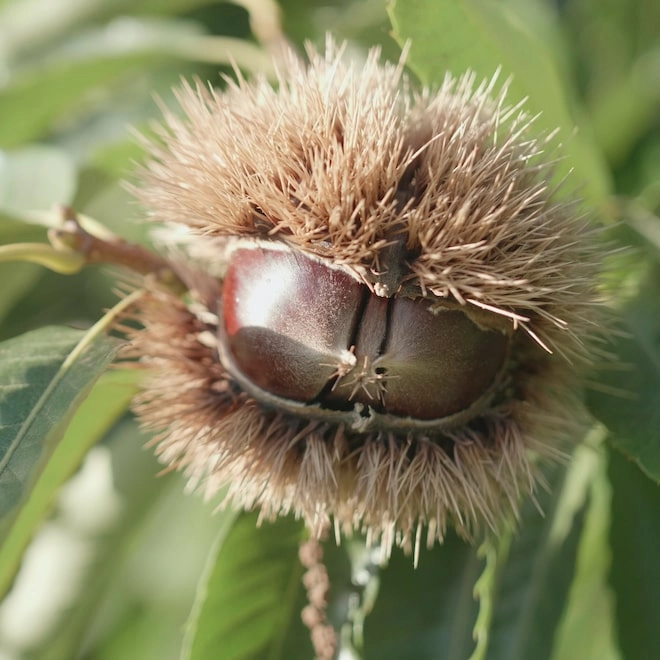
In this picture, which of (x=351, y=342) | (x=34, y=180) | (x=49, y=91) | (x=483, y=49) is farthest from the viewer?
(x=49, y=91)

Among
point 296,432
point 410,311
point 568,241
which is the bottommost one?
point 296,432

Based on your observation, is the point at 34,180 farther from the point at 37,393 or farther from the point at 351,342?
the point at 351,342

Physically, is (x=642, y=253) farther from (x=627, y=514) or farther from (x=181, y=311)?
(x=181, y=311)

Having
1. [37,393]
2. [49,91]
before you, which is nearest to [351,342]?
[37,393]

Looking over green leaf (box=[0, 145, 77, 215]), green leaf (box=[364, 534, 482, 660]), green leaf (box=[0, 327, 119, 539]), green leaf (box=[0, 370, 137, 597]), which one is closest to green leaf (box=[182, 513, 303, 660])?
green leaf (box=[364, 534, 482, 660])

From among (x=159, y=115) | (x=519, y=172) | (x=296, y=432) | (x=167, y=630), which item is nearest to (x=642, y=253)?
(x=519, y=172)

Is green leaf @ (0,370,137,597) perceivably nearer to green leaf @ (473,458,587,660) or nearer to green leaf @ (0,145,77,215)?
green leaf @ (0,145,77,215)
